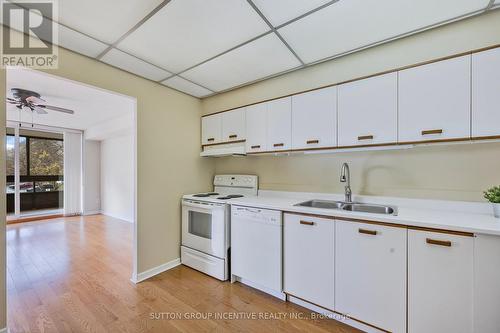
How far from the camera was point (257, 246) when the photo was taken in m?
2.20

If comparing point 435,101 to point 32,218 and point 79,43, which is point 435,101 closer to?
point 79,43

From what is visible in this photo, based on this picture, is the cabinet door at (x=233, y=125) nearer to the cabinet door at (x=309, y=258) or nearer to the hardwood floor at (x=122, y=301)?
the cabinet door at (x=309, y=258)

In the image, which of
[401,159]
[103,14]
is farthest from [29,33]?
[401,159]

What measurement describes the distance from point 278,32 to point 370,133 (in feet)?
3.86

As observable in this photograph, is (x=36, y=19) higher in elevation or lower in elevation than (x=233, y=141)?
higher

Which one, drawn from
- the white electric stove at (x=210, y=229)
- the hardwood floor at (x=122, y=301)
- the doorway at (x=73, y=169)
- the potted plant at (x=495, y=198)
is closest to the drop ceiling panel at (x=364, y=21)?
the potted plant at (x=495, y=198)

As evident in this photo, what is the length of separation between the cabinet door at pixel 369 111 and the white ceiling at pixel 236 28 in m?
0.42

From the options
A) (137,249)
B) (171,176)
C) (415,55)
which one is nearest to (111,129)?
(171,176)

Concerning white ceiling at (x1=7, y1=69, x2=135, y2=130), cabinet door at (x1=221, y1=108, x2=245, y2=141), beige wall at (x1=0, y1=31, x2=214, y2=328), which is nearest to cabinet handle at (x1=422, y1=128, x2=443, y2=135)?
cabinet door at (x1=221, y1=108, x2=245, y2=141)

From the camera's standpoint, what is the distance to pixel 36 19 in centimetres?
158

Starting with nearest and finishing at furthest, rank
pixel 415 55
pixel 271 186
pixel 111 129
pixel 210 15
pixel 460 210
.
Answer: pixel 210 15
pixel 460 210
pixel 415 55
pixel 271 186
pixel 111 129

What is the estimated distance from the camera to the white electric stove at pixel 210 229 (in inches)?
96.7

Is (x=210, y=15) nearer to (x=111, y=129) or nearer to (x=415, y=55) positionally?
(x=415, y=55)

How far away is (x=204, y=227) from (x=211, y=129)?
140cm
